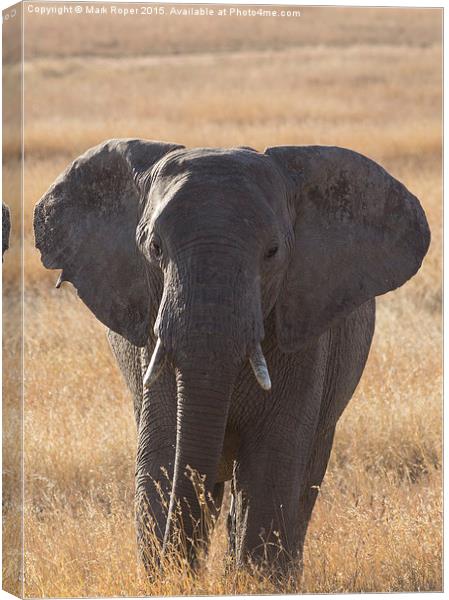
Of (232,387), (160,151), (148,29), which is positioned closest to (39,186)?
(148,29)

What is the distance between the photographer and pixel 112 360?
431 inches

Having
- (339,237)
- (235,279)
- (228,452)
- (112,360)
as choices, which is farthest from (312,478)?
(112,360)

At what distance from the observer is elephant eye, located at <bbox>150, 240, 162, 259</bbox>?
21.1ft

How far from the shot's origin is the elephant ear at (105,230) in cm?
691

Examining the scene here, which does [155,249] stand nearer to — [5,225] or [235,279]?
[235,279]

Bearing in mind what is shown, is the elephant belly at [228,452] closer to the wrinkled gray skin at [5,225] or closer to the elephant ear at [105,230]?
the elephant ear at [105,230]

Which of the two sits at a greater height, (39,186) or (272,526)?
(39,186)

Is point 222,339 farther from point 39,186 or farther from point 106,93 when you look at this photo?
point 106,93

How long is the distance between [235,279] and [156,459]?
100 centimetres

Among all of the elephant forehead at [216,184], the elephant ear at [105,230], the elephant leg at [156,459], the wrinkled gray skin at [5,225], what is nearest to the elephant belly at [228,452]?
the elephant leg at [156,459]

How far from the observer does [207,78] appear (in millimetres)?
Answer: 15922

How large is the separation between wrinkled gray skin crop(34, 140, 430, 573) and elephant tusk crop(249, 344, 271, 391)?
5cm

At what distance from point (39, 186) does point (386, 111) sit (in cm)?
250

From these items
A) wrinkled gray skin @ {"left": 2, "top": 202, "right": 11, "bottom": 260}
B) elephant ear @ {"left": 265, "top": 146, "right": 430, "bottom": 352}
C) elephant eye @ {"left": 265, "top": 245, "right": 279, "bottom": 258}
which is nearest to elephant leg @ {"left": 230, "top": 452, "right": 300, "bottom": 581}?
elephant ear @ {"left": 265, "top": 146, "right": 430, "bottom": 352}
